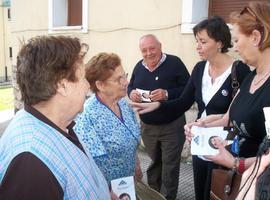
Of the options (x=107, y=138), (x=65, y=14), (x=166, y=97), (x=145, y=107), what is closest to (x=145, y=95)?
(x=166, y=97)

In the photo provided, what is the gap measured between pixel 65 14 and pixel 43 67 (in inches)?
284

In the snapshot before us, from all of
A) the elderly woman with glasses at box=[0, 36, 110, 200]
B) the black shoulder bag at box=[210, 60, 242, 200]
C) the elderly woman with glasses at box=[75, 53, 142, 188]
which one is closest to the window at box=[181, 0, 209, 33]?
the elderly woman with glasses at box=[75, 53, 142, 188]

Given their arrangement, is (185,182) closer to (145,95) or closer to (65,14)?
(145,95)

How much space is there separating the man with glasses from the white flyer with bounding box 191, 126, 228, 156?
1.37 metres

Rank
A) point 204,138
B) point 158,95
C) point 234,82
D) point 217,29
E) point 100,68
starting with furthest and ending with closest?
point 158,95, point 217,29, point 234,82, point 100,68, point 204,138

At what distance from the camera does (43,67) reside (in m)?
1.61

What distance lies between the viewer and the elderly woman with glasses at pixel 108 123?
257 centimetres

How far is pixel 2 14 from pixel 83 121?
2233 cm

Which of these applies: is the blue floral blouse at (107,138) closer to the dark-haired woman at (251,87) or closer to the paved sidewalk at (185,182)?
the dark-haired woman at (251,87)

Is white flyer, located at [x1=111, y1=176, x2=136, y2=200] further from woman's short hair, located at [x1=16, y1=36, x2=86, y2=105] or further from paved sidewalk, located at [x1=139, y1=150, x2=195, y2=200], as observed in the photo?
paved sidewalk, located at [x1=139, y1=150, x2=195, y2=200]

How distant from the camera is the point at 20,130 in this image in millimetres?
1548

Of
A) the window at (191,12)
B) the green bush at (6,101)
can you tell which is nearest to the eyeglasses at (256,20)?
the window at (191,12)

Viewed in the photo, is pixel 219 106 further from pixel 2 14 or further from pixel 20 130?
pixel 2 14

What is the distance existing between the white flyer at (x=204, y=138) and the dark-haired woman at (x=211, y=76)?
0.56m
